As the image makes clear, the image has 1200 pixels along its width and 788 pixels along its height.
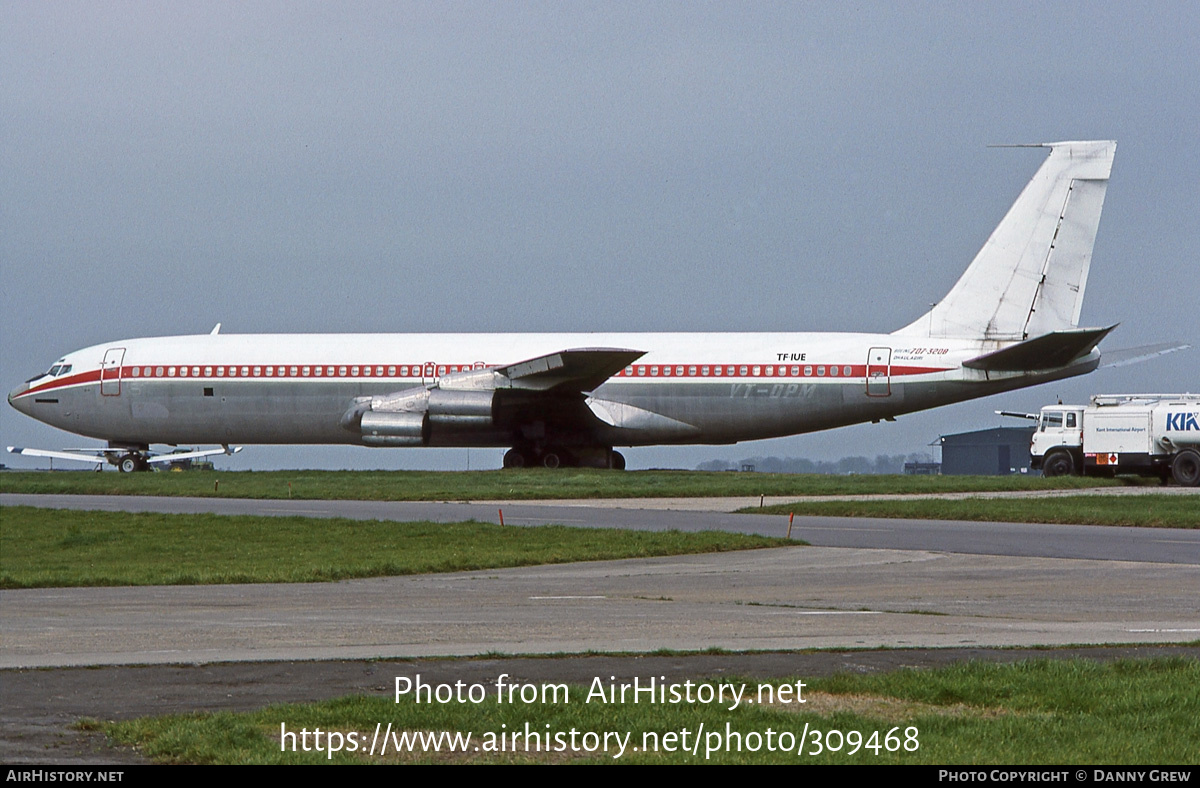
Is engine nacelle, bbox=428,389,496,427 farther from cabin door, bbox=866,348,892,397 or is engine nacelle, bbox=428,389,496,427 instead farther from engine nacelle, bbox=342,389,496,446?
cabin door, bbox=866,348,892,397

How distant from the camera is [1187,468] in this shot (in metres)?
39.8

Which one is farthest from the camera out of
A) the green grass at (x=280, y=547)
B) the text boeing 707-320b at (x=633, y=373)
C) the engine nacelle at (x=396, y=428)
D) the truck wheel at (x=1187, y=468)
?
the engine nacelle at (x=396, y=428)

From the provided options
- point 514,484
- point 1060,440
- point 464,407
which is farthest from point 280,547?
point 1060,440

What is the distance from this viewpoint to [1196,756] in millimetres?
7367

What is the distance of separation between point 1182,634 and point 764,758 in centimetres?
621

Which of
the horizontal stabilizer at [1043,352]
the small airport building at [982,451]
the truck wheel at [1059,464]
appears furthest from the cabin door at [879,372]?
the small airport building at [982,451]

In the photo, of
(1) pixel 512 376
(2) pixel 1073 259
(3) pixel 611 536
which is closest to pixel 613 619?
(3) pixel 611 536

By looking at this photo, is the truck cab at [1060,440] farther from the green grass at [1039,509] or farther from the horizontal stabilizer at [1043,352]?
the green grass at [1039,509]

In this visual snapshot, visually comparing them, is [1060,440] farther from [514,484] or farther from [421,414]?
[421,414]

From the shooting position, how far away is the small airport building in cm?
9100

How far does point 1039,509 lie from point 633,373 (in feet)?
54.7

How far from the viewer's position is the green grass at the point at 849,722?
7387 millimetres

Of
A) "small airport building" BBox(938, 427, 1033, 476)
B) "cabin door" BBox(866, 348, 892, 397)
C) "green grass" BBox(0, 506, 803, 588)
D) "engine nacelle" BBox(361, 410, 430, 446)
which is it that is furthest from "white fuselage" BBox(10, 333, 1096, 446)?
"small airport building" BBox(938, 427, 1033, 476)

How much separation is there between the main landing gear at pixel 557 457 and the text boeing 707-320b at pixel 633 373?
5 centimetres
